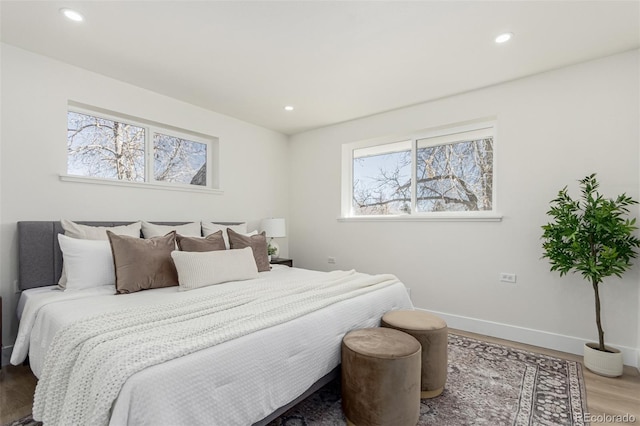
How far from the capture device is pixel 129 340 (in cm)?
132

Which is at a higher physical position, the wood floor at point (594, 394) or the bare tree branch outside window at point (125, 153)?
the bare tree branch outside window at point (125, 153)

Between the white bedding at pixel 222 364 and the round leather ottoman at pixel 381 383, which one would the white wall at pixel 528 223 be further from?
the round leather ottoman at pixel 381 383

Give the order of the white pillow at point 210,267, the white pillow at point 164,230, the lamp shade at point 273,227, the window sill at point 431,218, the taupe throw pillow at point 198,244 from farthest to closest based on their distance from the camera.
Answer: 1. the lamp shade at point 273,227
2. the window sill at point 431,218
3. the white pillow at point 164,230
4. the taupe throw pillow at point 198,244
5. the white pillow at point 210,267

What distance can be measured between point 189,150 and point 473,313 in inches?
146

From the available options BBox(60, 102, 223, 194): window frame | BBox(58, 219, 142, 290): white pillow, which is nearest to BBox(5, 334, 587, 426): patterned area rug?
BBox(58, 219, 142, 290): white pillow

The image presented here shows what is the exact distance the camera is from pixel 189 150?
12.7 feet

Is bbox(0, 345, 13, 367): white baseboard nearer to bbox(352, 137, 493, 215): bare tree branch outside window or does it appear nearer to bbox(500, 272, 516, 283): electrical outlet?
bbox(352, 137, 493, 215): bare tree branch outside window

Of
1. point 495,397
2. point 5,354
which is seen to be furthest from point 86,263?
point 495,397

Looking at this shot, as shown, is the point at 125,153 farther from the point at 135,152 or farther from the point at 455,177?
the point at 455,177

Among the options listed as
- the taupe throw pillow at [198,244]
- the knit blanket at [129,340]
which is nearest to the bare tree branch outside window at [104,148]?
the taupe throw pillow at [198,244]

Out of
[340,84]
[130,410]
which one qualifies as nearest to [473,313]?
[340,84]

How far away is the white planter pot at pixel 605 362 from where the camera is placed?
234 centimetres

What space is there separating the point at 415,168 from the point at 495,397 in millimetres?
2538

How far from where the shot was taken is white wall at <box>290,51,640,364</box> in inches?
103
